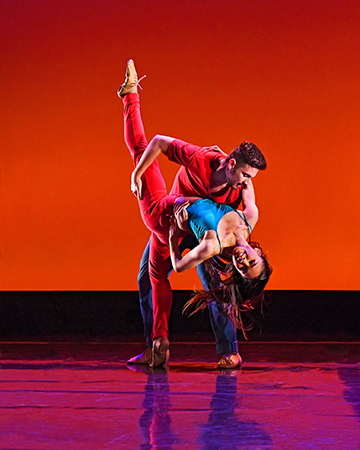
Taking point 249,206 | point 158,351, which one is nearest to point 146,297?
point 158,351

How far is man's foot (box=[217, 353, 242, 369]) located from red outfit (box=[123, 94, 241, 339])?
27 cm

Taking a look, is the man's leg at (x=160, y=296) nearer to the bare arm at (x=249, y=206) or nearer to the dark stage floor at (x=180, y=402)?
the dark stage floor at (x=180, y=402)

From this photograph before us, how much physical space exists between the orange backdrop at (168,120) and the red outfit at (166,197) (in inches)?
40.1

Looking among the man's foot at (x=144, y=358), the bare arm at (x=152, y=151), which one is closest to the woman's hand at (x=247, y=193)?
the bare arm at (x=152, y=151)

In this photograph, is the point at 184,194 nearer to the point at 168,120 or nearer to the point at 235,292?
the point at 235,292

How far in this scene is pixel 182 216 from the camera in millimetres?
2266

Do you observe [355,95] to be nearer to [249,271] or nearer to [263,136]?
[263,136]

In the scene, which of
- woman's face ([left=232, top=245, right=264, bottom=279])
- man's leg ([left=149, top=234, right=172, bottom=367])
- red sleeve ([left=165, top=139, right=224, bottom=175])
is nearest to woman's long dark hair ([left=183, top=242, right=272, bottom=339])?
woman's face ([left=232, top=245, right=264, bottom=279])

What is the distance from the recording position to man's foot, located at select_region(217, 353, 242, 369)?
2.40 meters

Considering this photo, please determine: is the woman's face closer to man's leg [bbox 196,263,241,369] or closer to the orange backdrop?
man's leg [bbox 196,263,241,369]

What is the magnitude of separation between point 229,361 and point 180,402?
24.6 inches

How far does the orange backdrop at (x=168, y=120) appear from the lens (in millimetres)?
3463

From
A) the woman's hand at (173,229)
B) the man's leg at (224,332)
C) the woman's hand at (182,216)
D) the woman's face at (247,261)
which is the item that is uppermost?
the woman's hand at (182,216)

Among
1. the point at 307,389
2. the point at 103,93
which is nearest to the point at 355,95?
the point at 103,93
